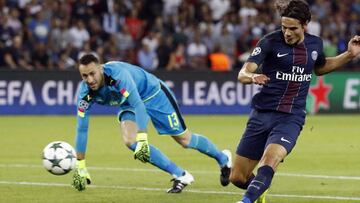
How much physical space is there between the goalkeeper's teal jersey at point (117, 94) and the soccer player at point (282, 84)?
1263mm

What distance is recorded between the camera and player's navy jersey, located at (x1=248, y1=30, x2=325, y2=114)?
970cm

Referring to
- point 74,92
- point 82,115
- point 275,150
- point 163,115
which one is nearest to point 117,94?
point 82,115

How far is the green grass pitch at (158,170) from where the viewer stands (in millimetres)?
11234

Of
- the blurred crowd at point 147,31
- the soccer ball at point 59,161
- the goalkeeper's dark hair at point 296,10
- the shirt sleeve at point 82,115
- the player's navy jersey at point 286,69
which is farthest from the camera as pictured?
the blurred crowd at point 147,31

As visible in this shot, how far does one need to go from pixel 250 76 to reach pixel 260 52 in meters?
0.68

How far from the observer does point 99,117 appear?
24672mm

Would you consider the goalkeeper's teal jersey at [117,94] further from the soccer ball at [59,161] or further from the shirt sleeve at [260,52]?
the shirt sleeve at [260,52]

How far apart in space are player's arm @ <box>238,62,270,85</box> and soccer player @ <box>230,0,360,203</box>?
13 mm

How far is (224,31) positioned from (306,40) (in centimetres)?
1693

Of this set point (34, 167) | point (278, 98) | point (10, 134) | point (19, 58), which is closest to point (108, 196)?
point (278, 98)

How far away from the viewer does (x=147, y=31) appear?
27328 mm

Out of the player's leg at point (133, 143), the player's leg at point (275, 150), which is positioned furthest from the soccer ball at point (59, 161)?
the player's leg at point (275, 150)

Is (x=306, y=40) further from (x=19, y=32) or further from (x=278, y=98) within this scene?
(x=19, y=32)

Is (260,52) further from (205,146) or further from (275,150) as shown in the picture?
(205,146)
